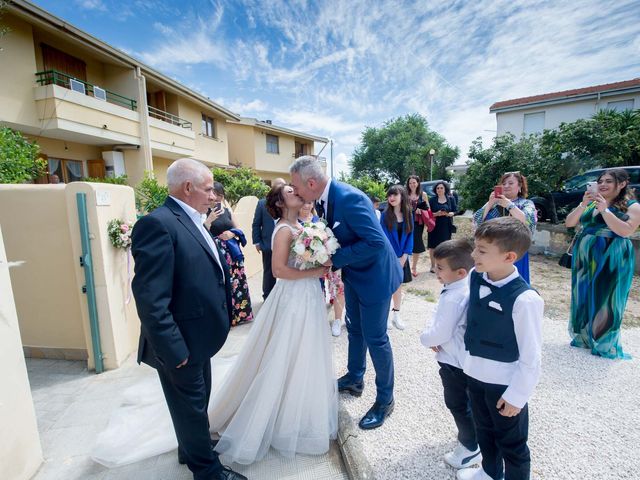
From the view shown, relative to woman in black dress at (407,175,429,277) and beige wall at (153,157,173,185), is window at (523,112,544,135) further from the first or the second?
beige wall at (153,157,173,185)

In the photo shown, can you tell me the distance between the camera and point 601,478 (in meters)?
2.18

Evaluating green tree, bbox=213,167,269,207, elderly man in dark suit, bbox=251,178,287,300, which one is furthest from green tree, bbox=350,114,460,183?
elderly man in dark suit, bbox=251,178,287,300

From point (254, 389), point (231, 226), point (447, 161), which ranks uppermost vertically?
point (447, 161)

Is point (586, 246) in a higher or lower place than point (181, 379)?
higher

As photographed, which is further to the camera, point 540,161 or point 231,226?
point 540,161

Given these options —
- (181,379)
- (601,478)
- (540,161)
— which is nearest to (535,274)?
(540,161)

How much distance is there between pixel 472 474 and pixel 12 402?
314 cm

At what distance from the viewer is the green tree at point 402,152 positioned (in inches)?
1348

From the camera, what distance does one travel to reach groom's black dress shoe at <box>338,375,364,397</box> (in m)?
3.22

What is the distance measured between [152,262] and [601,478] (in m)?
3.19

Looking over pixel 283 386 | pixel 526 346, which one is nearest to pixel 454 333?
pixel 526 346

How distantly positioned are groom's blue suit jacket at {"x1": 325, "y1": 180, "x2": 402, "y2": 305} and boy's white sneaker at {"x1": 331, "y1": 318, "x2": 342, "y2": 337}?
2.00 m

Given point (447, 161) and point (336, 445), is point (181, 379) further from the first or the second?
point (447, 161)

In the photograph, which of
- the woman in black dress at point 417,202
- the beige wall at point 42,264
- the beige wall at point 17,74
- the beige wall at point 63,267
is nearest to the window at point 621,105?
the woman in black dress at point 417,202
